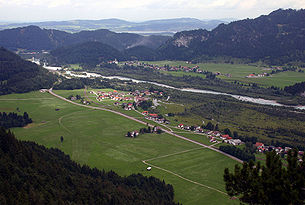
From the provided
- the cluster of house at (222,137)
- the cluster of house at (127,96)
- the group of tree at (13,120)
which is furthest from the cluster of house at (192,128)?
the group of tree at (13,120)

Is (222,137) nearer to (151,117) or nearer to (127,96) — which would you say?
(151,117)

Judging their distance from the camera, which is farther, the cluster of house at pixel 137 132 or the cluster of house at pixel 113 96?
the cluster of house at pixel 113 96

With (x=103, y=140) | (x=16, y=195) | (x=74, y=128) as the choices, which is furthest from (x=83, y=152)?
(x=16, y=195)

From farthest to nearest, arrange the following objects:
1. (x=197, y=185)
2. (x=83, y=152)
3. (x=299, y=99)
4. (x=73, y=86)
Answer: (x=73, y=86), (x=299, y=99), (x=83, y=152), (x=197, y=185)

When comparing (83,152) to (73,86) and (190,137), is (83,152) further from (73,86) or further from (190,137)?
(73,86)

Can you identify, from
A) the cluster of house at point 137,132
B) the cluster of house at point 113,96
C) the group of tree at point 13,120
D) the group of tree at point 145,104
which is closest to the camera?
the cluster of house at point 137,132

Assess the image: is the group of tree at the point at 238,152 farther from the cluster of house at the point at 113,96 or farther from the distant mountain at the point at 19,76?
the distant mountain at the point at 19,76

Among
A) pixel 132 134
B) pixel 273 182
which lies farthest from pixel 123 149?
pixel 273 182
